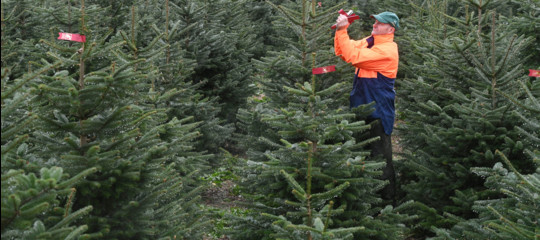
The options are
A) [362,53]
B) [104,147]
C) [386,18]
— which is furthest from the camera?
[386,18]

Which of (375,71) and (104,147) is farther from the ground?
(104,147)

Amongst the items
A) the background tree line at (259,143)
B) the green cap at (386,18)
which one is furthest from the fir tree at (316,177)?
the green cap at (386,18)

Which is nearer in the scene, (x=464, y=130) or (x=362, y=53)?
(x=464, y=130)

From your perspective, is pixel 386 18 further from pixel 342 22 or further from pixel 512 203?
pixel 512 203

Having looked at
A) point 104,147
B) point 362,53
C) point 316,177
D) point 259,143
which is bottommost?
point 259,143

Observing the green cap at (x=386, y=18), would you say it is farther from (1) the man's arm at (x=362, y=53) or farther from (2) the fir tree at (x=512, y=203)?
(2) the fir tree at (x=512, y=203)

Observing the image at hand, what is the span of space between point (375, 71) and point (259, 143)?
1.79 meters

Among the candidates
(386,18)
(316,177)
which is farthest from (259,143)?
(386,18)

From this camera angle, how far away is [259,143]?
21.4ft

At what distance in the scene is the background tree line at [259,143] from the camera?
12.4 feet

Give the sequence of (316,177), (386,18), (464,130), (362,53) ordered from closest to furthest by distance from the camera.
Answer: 1. (316,177)
2. (464,130)
3. (362,53)
4. (386,18)

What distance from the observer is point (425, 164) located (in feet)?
22.9

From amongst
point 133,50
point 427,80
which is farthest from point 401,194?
point 133,50

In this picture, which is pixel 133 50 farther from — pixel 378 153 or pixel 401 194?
pixel 401 194
